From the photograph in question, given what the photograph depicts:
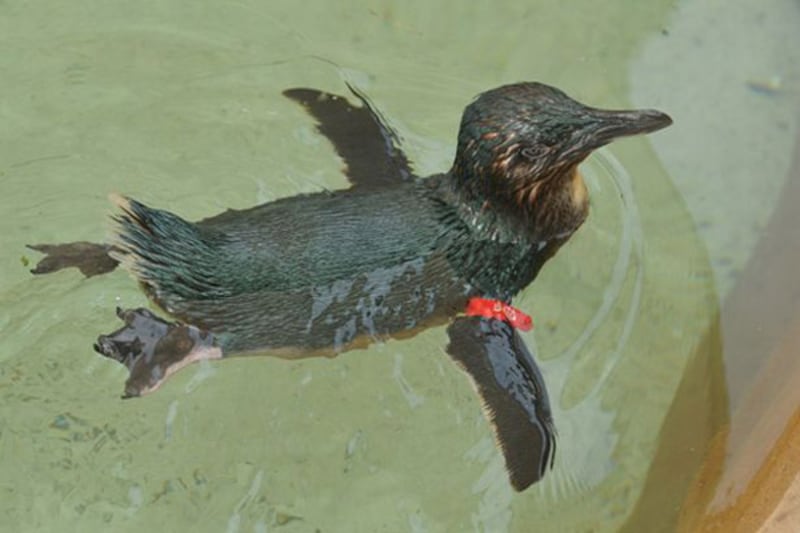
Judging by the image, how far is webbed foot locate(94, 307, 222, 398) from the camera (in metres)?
2.94

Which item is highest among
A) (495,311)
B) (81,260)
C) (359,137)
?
(359,137)

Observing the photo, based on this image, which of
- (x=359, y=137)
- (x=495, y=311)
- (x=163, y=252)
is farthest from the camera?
(x=359, y=137)

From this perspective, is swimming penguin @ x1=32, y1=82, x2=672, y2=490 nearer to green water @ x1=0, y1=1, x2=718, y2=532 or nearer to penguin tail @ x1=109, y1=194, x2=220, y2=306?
penguin tail @ x1=109, y1=194, x2=220, y2=306

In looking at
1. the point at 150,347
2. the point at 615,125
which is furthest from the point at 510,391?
the point at 150,347

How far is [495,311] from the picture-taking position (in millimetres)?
3270

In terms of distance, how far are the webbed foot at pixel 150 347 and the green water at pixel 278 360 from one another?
0.49m

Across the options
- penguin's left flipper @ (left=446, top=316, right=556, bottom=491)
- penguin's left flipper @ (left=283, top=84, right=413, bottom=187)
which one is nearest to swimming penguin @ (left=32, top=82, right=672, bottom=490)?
penguin's left flipper @ (left=446, top=316, right=556, bottom=491)

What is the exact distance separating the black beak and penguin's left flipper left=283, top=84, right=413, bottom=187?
0.74 m

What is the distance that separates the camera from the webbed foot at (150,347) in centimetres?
294

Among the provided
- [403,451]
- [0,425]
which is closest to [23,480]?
[0,425]

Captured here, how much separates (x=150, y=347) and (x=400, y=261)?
29.0 inches

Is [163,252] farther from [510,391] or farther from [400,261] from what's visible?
[510,391]

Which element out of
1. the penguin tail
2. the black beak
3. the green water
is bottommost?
the green water

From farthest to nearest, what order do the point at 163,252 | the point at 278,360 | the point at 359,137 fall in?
1. the point at 359,137
2. the point at 278,360
3. the point at 163,252
